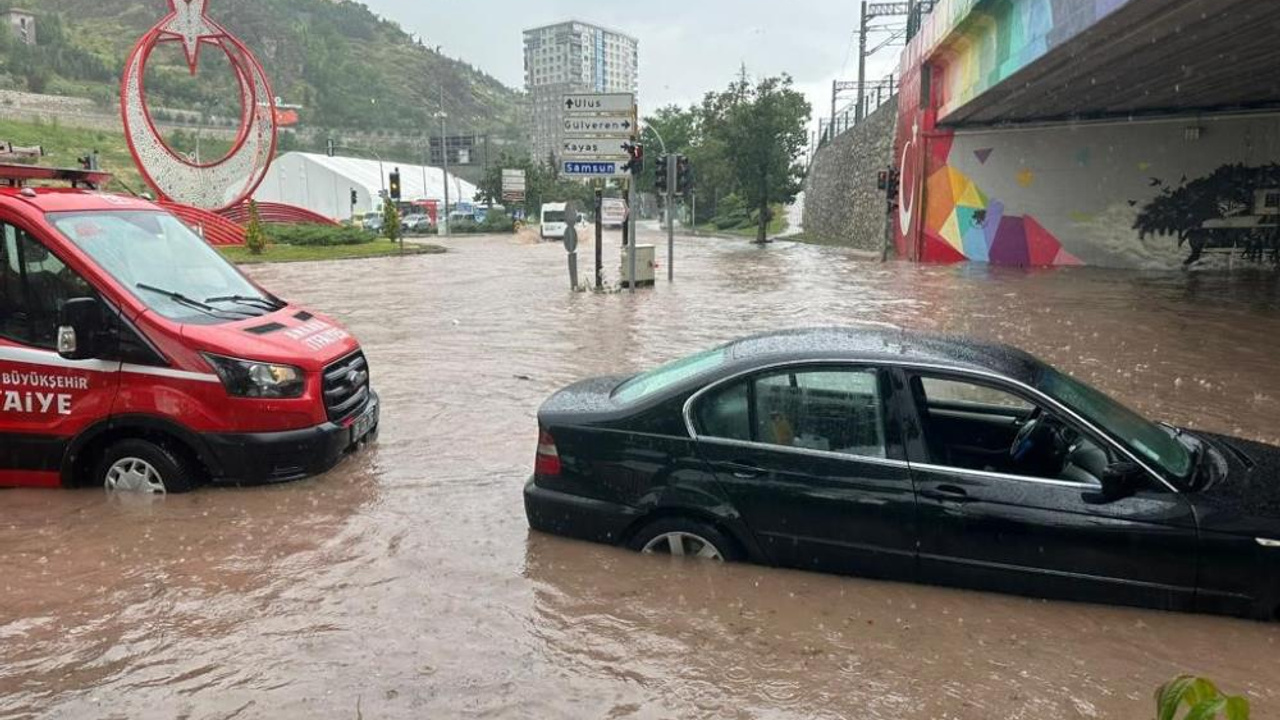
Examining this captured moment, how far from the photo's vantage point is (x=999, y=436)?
4.66 metres

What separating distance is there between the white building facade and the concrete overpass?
336ft

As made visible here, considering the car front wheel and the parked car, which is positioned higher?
the parked car

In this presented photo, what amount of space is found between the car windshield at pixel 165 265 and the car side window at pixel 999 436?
4.57 metres

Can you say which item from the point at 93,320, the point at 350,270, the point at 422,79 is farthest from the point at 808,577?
the point at 422,79

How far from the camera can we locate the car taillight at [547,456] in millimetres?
4641

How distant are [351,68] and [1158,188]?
163m

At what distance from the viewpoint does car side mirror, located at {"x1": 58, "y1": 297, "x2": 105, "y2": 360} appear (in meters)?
5.16

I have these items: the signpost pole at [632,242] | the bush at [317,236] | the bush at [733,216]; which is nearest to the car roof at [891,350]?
the signpost pole at [632,242]

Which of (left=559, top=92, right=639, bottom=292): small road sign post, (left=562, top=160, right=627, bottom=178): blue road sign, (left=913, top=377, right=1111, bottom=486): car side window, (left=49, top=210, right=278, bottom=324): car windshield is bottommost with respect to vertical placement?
(left=913, top=377, right=1111, bottom=486): car side window

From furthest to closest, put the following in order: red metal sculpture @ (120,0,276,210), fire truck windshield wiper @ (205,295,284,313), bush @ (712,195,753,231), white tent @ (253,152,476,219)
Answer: white tent @ (253,152,476,219) → bush @ (712,195,753,231) → red metal sculpture @ (120,0,276,210) → fire truck windshield wiper @ (205,295,284,313)

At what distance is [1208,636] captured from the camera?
3795mm

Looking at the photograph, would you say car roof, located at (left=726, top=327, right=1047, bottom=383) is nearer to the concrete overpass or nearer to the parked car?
the concrete overpass

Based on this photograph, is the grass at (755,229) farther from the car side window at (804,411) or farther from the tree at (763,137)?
the car side window at (804,411)

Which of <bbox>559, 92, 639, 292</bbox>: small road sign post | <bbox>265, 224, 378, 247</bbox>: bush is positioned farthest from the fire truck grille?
<bbox>265, 224, 378, 247</bbox>: bush
